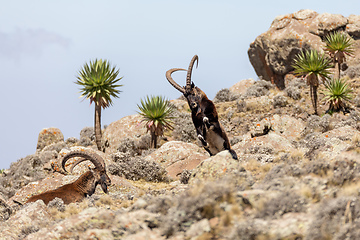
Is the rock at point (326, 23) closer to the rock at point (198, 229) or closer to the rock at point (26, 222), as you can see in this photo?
the rock at point (26, 222)

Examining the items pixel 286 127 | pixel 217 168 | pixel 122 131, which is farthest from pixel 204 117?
pixel 122 131

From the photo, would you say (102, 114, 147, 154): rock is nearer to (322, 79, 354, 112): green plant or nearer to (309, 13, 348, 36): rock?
(322, 79, 354, 112): green plant

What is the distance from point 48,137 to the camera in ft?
126

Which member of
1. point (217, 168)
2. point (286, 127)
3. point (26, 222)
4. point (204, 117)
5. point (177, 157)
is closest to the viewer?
point (217, 168)

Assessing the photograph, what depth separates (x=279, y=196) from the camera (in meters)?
6.23

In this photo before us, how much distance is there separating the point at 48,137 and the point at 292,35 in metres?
23.7

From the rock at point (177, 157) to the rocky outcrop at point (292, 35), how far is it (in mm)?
20196

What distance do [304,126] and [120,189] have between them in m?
14.3

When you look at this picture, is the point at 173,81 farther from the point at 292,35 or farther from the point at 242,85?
the point at 242,85

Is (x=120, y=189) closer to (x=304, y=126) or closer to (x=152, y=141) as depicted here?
(x=152, y=141)

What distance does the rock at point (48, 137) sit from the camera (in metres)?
37.9

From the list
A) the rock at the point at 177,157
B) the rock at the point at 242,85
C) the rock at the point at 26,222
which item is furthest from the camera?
the rock at the point at 242,85

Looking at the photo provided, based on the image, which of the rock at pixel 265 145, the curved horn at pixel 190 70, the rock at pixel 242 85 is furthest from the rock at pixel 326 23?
the curved horn at pixel 190 70

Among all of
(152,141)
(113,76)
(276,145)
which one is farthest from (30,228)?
(113,76)
